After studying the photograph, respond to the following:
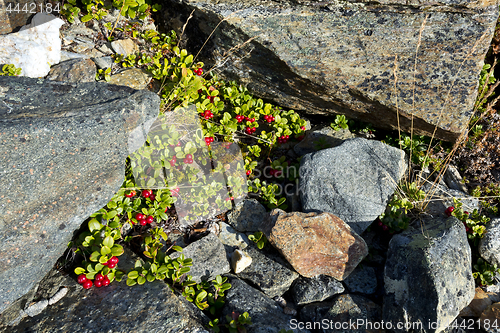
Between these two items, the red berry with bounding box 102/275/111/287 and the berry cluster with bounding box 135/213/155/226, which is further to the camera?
the berry cluster with bounding box 135/213/155/226

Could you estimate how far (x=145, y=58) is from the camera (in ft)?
17.4

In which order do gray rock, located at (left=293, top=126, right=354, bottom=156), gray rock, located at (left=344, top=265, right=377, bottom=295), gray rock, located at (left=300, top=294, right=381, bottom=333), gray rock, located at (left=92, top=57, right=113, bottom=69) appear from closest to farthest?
→ gray rock, located at (left=300, top=294, right=381, bottom=333) → gray rock, located at (left=344, top=265, right=377, bottom=295) → gray rock, located at (left=92, top=57, right=113, bottom=69) → gray rock, located at (left=293, top=126, right=354, bottom=156)

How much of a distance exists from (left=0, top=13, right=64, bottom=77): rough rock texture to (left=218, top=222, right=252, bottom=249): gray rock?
323 cm

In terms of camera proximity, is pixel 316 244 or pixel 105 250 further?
pixel 316 244

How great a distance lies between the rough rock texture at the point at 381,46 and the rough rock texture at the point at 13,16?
247cm

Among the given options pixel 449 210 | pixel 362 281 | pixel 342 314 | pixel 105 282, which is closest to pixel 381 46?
pixel 449 210

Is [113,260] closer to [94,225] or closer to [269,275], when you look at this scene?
[94,225]

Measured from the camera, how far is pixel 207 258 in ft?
13.9

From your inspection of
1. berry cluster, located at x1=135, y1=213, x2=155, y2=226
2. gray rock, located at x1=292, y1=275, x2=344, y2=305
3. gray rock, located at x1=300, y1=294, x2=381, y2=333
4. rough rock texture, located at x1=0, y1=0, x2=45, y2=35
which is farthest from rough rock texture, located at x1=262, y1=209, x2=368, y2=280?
rough rock texture, located at x1=0, y1=0, x2=45, y2=35

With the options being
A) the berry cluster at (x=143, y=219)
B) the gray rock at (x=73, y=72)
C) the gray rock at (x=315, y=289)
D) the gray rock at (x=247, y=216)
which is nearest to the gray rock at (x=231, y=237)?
the gray rock at (x=247, y=216)

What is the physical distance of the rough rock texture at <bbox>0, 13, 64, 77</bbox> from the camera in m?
4.69

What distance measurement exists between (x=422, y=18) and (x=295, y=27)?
175 centimetres

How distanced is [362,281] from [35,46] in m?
5.27

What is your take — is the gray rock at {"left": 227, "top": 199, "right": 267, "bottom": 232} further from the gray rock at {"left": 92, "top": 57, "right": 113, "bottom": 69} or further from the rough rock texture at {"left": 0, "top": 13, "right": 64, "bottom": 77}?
the rough rock texture at {"left": 0, "top": 13, "right": 64, "bottom": 77}
